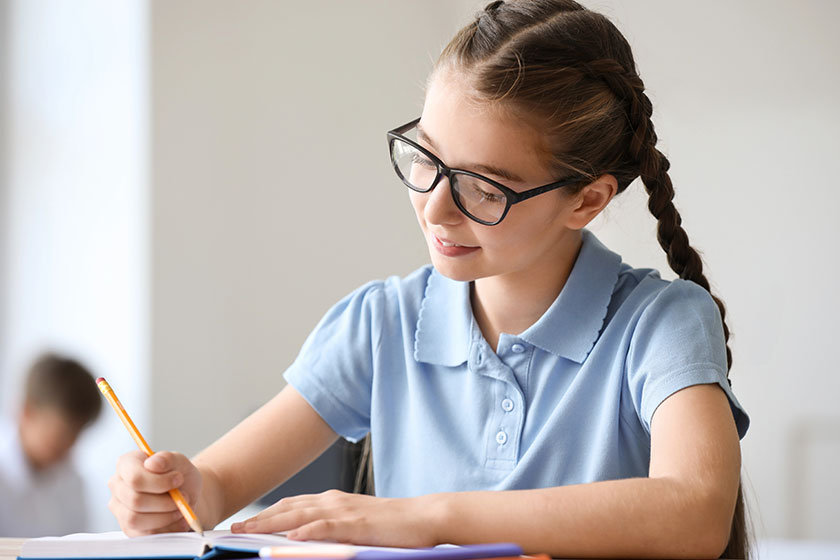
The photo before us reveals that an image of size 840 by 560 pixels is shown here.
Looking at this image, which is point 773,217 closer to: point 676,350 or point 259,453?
point 676,350

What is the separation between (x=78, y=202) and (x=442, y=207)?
7.38 ft

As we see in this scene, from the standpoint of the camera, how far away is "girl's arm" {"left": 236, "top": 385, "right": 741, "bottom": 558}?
0.72 metres

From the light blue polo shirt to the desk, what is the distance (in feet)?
1.27

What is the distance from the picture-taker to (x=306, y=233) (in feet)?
10.3

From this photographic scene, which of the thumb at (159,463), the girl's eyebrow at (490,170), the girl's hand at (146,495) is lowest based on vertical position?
the girl's hand at (146,495)

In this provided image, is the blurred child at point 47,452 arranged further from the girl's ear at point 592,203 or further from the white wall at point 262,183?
the girl's ear at point 592,203

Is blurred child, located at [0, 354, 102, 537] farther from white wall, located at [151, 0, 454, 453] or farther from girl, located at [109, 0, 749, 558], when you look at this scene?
girl, located at [109, 0, 749, 558]

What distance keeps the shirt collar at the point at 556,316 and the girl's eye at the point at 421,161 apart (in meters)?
0.21

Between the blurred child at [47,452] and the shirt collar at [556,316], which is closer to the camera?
the shirt collar at [556,316]

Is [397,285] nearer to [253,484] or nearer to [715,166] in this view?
[253,484]

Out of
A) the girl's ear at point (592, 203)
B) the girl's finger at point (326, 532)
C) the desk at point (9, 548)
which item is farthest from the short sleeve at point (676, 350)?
the desk at point (9, 548)

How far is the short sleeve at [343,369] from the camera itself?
3.59ft

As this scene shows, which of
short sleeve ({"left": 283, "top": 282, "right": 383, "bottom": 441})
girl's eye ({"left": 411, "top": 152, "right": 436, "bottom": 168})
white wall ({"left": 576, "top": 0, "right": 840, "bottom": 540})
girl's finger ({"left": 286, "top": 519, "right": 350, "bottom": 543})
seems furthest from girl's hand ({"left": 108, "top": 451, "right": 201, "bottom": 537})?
white wall ({"left": 576, "top": 0, "right": 840, "bottom": 540})

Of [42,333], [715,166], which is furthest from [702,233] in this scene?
[42,333]
